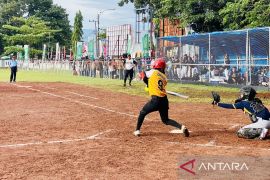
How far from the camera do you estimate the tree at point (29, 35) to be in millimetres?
84375

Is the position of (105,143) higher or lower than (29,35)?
lower

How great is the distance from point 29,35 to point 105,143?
259 feet

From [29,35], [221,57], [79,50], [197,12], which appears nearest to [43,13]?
[29,35]

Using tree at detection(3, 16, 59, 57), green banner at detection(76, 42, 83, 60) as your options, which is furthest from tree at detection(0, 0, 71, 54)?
green banner at detection(76, 42, 83, 60)

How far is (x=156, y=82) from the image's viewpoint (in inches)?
364

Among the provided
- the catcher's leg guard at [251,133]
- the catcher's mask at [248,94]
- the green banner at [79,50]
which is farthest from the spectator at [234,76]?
the green banner at [79,50]

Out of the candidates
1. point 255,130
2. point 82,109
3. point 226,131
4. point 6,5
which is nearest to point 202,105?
point 82,109

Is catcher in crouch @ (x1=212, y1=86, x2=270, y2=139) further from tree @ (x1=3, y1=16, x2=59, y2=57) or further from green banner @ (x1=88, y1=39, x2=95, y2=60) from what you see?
tree @ (x1=3, y1=16, x2=59, y2=57)

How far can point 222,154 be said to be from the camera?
744 cm

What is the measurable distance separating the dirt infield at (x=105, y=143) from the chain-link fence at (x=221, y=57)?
10.2 m

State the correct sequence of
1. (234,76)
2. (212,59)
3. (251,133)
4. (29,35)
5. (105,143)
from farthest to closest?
(29,35) → (212,59) → (234,76) → (251,133) → (105,143)

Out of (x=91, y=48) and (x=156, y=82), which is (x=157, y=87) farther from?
(x=91, y=48)

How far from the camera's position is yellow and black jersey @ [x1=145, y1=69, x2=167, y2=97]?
9.23 m

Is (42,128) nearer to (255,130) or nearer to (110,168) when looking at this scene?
(110,168)
